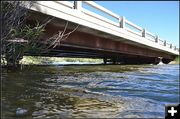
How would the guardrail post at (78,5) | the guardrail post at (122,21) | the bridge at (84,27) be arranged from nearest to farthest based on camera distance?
the bridge at (84,27) → the guardrail post at (78,5) → the guardrail post at (122,21)

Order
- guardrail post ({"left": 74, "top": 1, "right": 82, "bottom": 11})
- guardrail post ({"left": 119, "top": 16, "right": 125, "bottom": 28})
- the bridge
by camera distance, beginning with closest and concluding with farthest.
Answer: the bridge → guardrail post ({"left": 74, "top": 1, "right": 82, "bottom": 11}) → guardrail post ({"left": 119, "top": 16, "right": 125, "bottom": 28})

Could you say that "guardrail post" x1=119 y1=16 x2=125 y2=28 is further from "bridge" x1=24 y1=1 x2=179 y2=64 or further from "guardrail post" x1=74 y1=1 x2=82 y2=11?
"guardrail post" x1=74 y1=1 x2=82 y2=11

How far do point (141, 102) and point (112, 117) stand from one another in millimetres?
2268

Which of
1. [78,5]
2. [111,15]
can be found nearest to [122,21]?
[111,15]

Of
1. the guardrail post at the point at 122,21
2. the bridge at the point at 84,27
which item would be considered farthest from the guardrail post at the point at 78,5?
the guardrail post at the point at 122,21

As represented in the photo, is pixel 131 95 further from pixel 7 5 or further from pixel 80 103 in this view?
pixel 7 5

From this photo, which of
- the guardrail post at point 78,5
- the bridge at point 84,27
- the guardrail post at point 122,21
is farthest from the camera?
the guardrail post at point 122,21

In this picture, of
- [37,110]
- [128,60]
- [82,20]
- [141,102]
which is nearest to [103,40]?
[82,20]

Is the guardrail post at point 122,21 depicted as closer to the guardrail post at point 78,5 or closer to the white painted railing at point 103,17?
the white painted railing at point 103,17

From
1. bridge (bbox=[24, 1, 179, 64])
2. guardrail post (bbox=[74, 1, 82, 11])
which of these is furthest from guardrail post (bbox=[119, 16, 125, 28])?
guardrail post (bbox=[74, 1, 82, 11])

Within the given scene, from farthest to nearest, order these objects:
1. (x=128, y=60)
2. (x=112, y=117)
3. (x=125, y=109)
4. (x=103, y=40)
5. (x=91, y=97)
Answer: (x=128, y=60), (x=103, y=40), (x=91, y=97), (x=125, y=109), (x=112, y=117)

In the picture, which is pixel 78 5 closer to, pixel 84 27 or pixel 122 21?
pixel 84 27

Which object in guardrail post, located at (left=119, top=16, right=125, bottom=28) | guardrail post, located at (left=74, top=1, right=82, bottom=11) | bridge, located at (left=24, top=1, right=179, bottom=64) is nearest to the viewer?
bridge, located at (left=24, top=1, right=179, bottom=64)

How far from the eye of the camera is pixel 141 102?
8.20 m
